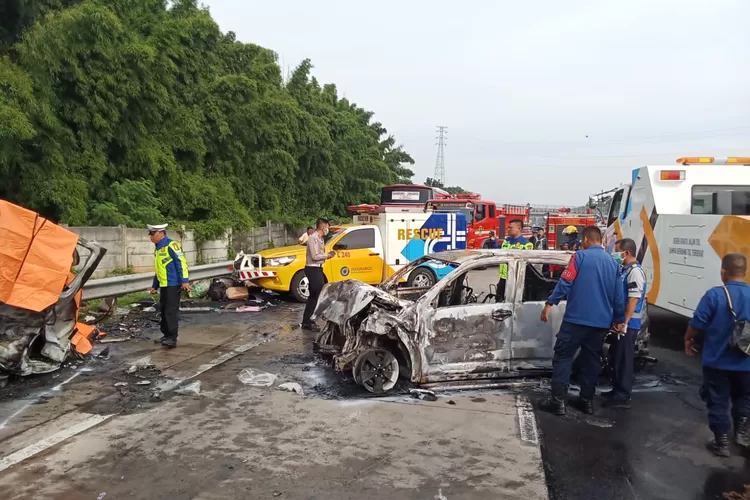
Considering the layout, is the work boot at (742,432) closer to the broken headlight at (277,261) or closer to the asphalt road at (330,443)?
the asphalt road at (330,443)

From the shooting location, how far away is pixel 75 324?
7004mm

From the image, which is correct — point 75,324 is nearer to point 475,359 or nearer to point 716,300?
point 475,359

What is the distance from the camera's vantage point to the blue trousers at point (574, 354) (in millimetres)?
5449

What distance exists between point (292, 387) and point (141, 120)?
11.8 m

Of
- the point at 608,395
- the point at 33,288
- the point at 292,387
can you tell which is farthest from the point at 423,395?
the point at 33,288

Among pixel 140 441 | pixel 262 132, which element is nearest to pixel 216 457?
pixel 140 441

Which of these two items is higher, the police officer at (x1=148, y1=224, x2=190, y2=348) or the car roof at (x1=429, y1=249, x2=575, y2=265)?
the car roof at (x1=429, y1=249, x2=575, y2=265)

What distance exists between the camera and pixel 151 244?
14.2m

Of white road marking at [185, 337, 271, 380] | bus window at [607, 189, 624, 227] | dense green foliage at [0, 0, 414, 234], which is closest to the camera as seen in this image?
white road marking at [185, 337, 271, 380]

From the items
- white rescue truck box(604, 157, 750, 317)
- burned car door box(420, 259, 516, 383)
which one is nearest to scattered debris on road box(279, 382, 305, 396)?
burned car door box(420, 259, 516, 383)

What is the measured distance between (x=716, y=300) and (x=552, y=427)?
1.74 meters

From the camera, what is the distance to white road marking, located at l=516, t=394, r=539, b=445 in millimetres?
4877

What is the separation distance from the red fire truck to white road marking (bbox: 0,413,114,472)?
18824 millimetres

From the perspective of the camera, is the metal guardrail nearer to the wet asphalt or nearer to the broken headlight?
the broken headlight
